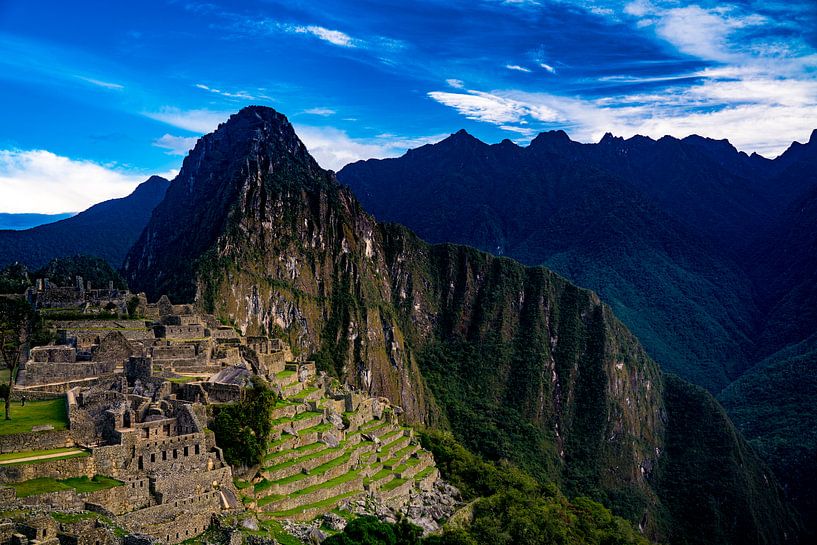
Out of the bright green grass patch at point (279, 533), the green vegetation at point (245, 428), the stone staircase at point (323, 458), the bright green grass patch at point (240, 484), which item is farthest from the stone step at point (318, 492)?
the green vegetation at point (245, 428)

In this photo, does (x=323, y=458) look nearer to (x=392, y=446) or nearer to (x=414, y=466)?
(x=414, y=466)

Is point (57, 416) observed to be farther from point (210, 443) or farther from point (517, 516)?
point (517, 516)

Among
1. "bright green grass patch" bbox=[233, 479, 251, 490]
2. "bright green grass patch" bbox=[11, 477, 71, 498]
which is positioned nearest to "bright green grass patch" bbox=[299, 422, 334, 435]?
"bright green grass patch" bbox=[233, 479, 251, 490]

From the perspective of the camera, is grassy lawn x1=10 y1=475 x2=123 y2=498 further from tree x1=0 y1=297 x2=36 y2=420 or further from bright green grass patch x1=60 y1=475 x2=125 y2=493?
tree x1=0 y1=297 x2=36 y2=420

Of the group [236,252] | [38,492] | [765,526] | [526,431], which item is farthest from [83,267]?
[765,526]

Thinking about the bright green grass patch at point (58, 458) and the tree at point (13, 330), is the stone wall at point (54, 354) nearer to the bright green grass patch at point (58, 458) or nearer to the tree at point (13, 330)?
the tree at point (13, 330)

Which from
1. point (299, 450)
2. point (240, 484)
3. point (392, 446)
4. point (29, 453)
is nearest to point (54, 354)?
point (240, 484)
